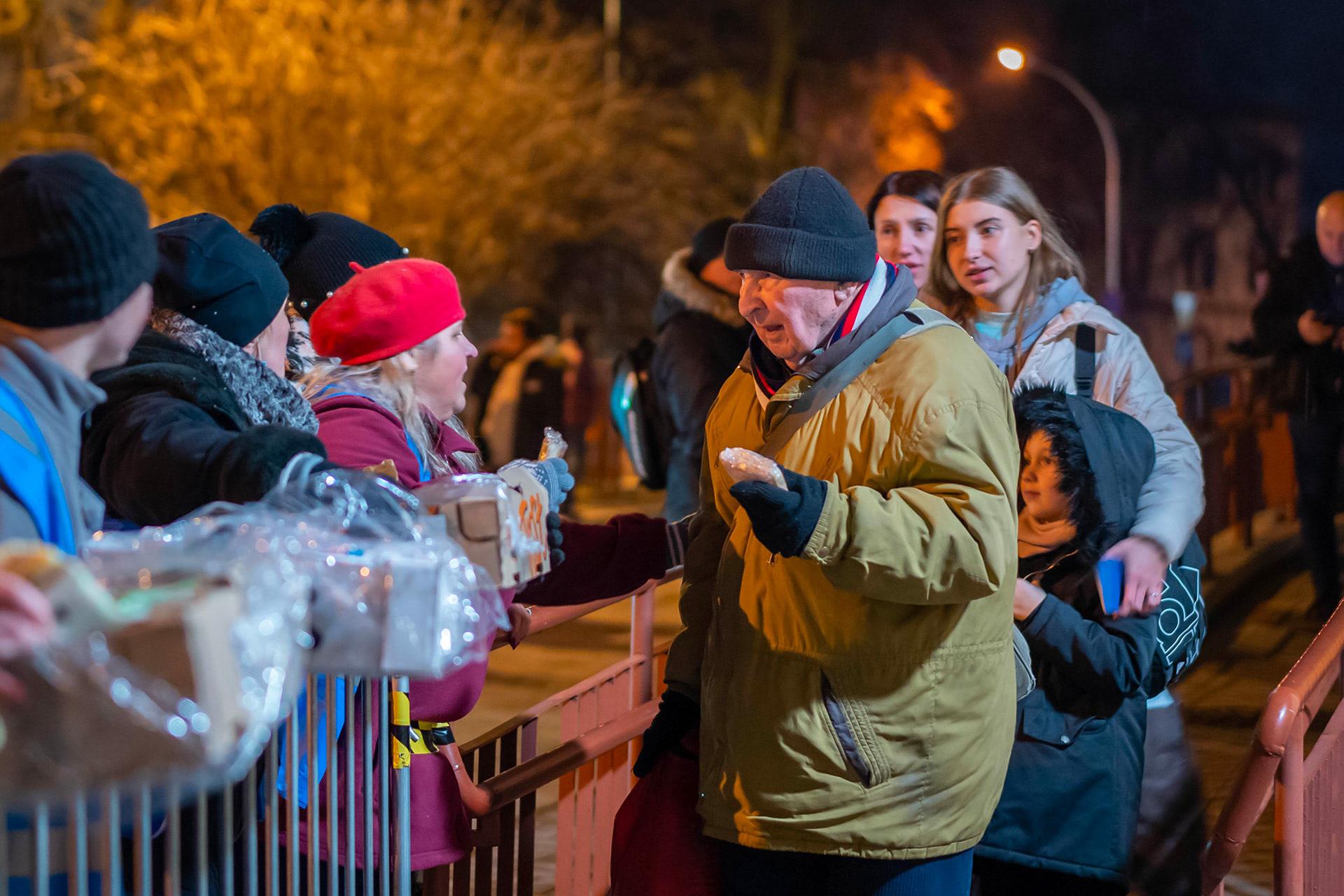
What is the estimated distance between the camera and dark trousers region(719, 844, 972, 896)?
2473 mm

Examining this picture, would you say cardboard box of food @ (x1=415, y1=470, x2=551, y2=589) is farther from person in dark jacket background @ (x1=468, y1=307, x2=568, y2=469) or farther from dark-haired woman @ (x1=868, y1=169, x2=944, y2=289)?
person in dark jacket background @ (x1=468, y1=307, x2=568, y2=469)

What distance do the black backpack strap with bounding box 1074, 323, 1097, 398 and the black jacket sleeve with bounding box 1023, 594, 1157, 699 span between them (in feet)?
2.12

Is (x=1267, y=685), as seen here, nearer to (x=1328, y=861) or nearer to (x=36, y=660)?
(x=1328, y=861)

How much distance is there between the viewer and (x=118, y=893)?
5.85 ft

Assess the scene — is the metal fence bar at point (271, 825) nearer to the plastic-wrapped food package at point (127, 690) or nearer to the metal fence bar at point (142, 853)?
the metal fence bar at point (142, 853)

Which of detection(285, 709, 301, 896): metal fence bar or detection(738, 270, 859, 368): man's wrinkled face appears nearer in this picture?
detection(285, 709, 301, 896): metal fence bar

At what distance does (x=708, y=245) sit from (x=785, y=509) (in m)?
3.60

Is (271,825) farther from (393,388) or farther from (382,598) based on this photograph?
(393,388)

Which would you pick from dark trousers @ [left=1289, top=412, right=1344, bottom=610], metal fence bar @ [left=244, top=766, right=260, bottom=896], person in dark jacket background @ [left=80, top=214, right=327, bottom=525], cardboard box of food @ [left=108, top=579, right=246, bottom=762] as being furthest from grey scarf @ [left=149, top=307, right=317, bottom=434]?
dark trousers @ [left=1289, top=412, right=1344, bottom=610]

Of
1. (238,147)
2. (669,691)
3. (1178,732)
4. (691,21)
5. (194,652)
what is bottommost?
(1178,732)

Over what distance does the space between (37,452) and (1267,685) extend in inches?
267

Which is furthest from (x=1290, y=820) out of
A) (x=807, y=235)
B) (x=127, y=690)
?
(x=127, y=690)

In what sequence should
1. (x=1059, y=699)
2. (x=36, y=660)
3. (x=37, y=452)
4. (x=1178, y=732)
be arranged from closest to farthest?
1. (x=36, y=660)
2. (x=37, y=452)
3. (x=1059, y=699)
4. (x=1178, y=732)

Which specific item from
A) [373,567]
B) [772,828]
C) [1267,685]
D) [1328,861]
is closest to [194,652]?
[373,567]
